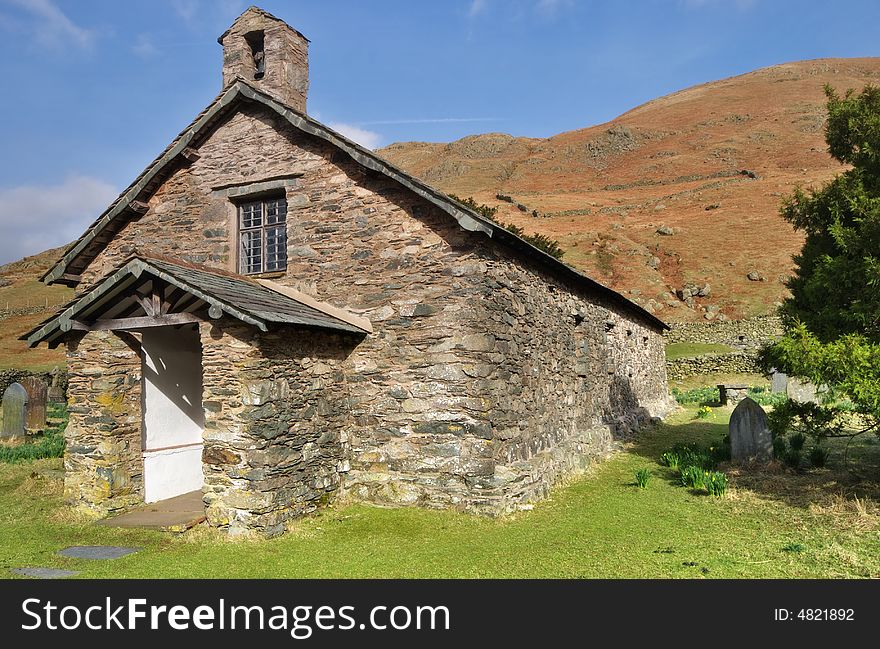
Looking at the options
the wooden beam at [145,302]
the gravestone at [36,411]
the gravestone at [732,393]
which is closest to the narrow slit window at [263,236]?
the wooden beam at [145,302]

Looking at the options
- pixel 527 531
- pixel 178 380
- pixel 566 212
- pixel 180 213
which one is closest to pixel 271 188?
pixel 180 213

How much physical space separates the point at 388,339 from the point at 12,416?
14.1 m

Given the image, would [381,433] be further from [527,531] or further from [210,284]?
[210,284]

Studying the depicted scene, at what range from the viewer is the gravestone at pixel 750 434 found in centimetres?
1149

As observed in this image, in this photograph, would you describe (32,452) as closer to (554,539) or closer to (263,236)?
(263,236)

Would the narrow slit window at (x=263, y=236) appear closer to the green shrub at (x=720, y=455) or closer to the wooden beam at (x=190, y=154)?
the wooden beam at (x=190, y=154)

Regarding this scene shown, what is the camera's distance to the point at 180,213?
11.6 metres

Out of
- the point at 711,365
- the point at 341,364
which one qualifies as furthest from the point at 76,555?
the point at 711,365

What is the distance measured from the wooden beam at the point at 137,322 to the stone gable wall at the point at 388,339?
0.65 meters

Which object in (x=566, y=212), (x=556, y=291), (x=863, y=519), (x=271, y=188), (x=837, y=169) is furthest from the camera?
(x=837, y=169)

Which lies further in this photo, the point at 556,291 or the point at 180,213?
the point at 556,291

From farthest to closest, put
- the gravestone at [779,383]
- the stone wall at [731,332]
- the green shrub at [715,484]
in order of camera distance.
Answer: the stone wall at [731,332]
the gravestone at [779,383]
the green shrub at [715,484]

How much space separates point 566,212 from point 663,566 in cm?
7204
